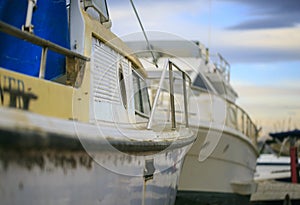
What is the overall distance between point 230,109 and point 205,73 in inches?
Result: 120

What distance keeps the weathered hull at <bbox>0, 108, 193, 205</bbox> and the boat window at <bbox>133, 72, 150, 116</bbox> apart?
6.74 ft

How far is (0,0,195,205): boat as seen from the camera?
2.76 meters

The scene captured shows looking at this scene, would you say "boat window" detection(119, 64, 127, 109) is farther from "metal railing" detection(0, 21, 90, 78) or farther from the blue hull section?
"metal railing" detection(0, 21, 90, 78)

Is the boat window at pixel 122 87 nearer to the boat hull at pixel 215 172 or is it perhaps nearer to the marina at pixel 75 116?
the marina at pixel 75 116

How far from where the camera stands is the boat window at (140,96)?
646cm

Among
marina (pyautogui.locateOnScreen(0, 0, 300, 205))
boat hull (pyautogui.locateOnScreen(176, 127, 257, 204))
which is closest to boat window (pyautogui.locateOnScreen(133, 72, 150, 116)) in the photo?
marina (pyautogui.locateOnScreen(0, 0, 300, 205))

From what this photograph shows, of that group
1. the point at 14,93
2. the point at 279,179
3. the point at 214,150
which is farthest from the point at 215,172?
the point at 279,179

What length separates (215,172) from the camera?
10.2 metres

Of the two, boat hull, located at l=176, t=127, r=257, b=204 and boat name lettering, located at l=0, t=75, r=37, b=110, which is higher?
boat name lettering, located at l=0, t=75, r=37, b=110

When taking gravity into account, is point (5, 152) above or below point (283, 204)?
above

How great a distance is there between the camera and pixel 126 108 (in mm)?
5141

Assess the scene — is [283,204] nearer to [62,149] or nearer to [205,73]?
[205,73]

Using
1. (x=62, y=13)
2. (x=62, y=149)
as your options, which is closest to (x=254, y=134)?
(x=62, y=13)

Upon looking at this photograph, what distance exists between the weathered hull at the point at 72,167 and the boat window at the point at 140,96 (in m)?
2.05
